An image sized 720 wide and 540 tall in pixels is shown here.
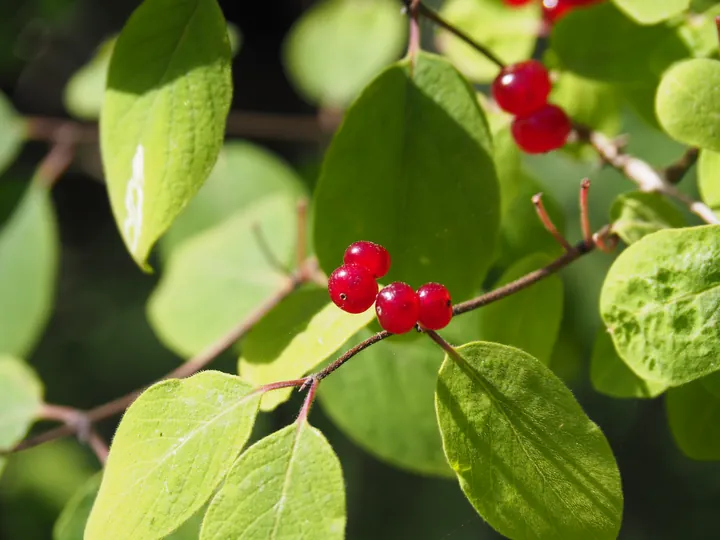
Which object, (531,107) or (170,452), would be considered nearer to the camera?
(170,452)

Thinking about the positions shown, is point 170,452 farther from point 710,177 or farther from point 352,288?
point 710,177

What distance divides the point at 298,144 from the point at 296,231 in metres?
1.03

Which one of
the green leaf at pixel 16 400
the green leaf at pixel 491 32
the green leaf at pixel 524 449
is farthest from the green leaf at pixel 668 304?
the green leaf at pixel 16 400

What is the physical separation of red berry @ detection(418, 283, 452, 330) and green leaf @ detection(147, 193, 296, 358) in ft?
1.80

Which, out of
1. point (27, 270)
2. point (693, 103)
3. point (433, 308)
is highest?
point (693, 103)

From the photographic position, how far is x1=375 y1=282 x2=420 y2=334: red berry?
0.59 m

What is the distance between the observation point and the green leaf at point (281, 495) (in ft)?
1.77

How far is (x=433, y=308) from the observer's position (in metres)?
0.60

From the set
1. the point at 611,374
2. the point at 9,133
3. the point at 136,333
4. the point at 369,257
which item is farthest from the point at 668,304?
the point at 136,333

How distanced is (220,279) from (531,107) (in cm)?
59

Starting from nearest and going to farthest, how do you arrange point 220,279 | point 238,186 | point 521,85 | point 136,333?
point 521,85 < point 220,279 < point 238,186 < point 136,333

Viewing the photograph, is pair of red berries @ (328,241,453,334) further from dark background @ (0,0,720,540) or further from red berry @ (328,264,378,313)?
dark background @ (0,0,720,540)

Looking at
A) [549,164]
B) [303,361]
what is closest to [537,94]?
[303,361]

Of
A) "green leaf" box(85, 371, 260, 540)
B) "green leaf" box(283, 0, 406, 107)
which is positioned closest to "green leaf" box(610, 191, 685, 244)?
"green leaf" box(85, 371, 260, 540)
